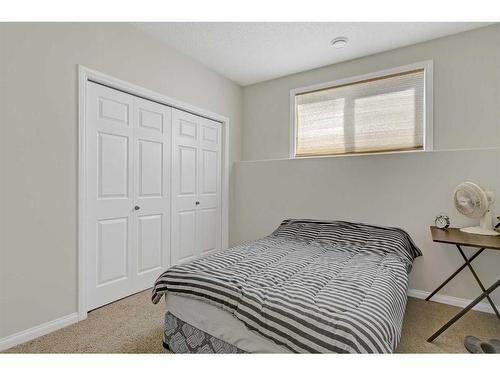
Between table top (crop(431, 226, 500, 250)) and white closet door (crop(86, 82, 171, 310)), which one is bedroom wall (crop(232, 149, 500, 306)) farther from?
white closet door (crop(86, 82, 171, 310))

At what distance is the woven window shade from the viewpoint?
281 cm

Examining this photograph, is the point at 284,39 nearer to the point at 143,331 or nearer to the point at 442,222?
the point at 442,222

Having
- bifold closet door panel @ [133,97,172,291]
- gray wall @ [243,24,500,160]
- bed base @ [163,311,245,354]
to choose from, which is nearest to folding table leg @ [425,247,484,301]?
gray wall @ [243,24,500,160]

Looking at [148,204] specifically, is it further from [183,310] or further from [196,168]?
[183,310]

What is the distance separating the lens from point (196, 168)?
3.31m

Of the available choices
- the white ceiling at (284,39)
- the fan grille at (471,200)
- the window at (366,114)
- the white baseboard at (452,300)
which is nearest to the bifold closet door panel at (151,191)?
the white ceiling at (284,39)

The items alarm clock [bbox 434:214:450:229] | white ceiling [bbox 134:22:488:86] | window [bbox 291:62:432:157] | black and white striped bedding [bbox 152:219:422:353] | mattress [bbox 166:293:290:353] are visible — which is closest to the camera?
black and white striped bedding [bbox 152:219:422:353]

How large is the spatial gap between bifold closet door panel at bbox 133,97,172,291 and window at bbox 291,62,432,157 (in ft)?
5.40

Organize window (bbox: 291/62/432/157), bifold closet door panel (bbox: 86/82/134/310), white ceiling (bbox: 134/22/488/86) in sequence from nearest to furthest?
bifold closet door panel (bbox: 86/82/134/310) < white ceiling (bbox: 134/22/488/86) < window (bbox: 291/62/432/157)

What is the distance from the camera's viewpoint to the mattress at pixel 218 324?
1.35 metres

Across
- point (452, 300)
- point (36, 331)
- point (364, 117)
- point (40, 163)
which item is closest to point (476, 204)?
point (452, 300)

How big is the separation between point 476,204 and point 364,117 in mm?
1408

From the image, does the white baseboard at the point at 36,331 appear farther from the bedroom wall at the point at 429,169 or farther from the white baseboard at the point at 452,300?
the white baseboard at the point at 452,300

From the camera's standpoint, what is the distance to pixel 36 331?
1882 millimetres
